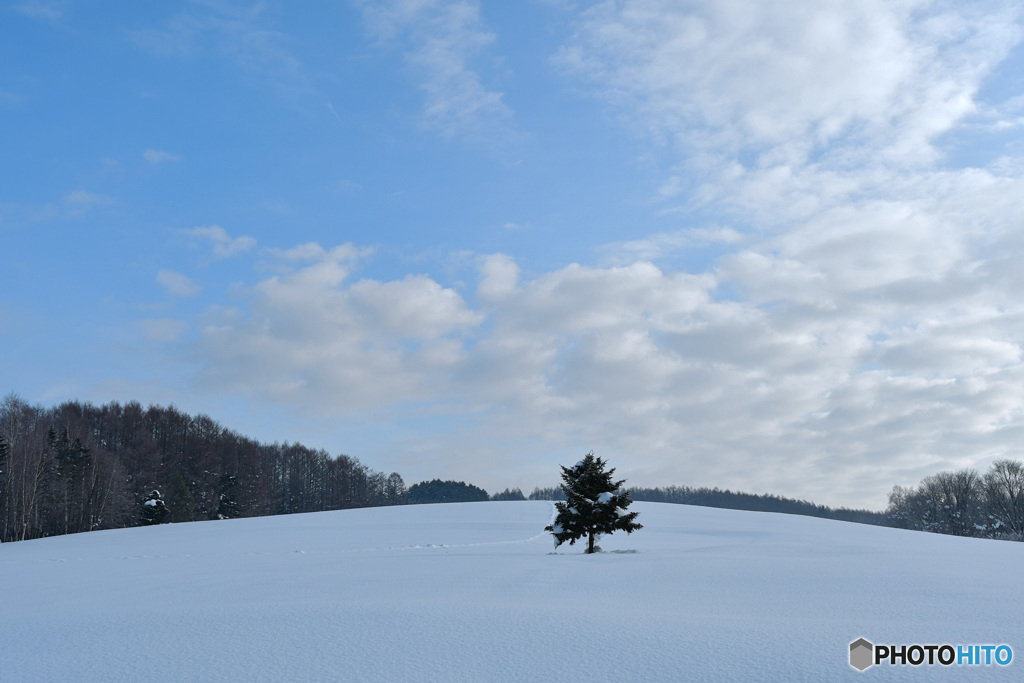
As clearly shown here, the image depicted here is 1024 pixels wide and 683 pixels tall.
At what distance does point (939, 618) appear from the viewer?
29.6 ft

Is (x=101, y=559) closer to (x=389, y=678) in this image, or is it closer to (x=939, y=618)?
(x=389, y=678)

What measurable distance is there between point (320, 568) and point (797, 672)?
14.3 meters

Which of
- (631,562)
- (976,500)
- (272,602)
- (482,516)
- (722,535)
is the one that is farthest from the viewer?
(976,500)

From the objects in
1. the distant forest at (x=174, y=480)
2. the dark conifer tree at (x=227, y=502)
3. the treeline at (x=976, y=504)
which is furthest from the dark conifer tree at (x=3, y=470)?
the treeline at (x=976, y=504)

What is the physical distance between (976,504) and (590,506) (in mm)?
80553

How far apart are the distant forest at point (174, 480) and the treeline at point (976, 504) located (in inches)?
5.2

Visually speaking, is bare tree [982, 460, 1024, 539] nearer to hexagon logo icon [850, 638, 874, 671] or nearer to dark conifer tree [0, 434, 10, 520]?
hexagon logo icon [850, 638, 874, 671]

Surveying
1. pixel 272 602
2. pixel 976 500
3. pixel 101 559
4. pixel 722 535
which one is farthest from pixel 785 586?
pixel 976 500

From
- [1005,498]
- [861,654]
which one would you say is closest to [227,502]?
[861,654]

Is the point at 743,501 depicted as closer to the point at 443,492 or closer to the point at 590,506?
the point at 443,492

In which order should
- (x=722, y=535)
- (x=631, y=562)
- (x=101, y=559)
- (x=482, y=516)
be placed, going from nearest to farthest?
(x=631, y=562) → (x=101, y=559) → (x=722, y=535) → (x=482, y=516)

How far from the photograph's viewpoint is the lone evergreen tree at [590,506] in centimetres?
2180

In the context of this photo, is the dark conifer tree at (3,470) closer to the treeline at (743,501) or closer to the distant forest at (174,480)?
the distant forest at (174,480)

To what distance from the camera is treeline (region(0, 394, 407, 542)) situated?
49594 mm
